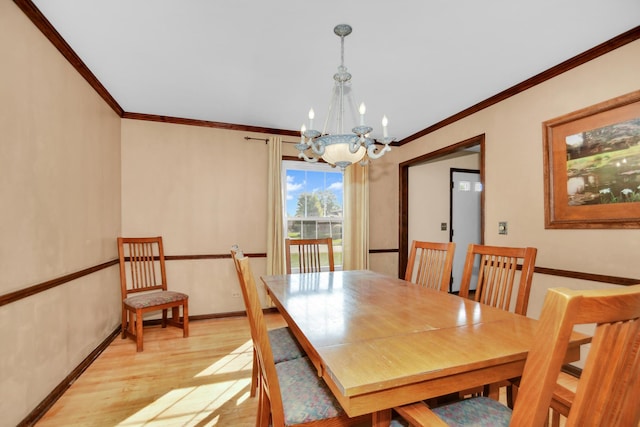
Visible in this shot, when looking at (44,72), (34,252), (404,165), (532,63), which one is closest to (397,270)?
(404,165)

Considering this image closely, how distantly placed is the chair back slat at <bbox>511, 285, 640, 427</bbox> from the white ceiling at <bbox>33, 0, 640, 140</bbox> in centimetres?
177

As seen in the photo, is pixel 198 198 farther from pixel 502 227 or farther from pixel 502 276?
pixel 502 227

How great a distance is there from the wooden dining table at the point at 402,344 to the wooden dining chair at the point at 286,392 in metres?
0.18

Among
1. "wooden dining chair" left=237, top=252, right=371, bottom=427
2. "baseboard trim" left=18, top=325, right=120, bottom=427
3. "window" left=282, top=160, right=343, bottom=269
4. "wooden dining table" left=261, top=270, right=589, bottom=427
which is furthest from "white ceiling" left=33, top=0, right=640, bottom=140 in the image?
"baseboard trim" left=18, top=325, right=120, bottom=427

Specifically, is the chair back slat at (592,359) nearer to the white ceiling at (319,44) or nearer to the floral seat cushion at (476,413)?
the floral seat cushion at (476,413)

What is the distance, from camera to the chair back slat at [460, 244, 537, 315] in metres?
1.62

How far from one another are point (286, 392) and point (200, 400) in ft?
3.51

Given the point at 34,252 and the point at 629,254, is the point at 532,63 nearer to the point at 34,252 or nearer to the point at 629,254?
the point at 629,254

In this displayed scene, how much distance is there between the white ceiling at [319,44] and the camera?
1.74 meters

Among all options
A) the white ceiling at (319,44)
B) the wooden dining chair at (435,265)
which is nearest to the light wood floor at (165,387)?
the wooden dining chair at (435,265)

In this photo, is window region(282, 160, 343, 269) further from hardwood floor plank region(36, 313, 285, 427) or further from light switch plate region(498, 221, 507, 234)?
light switch plate region(498, 221, 507, 234)

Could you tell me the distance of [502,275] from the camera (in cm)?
178

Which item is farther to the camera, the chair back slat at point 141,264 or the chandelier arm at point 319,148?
the chair back slat at point 141,264

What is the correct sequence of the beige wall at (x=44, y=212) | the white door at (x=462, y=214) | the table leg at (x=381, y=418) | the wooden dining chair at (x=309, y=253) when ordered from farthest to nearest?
the white door at (x=462, y=214) → the wooden dining chair at (x=309, y=253) → the beige wall at (x=44, y=212) → the table leg at (x=381, y=418)
